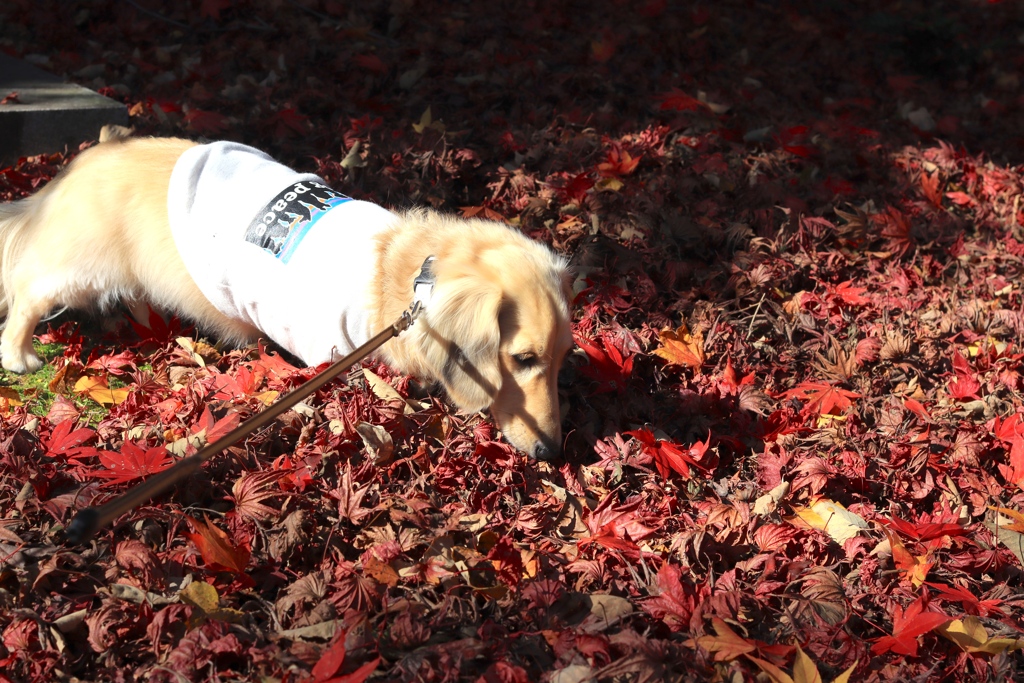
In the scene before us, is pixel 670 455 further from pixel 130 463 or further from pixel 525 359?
pixel 130 463

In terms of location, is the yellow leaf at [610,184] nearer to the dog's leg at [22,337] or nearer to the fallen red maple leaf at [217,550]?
the dog's leg at [22,337]

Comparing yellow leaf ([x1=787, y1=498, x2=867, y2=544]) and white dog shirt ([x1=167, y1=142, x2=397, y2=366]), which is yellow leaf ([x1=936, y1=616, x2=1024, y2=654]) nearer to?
yellow leaf ([x1=787, y1=498, x2=867, y2=544])

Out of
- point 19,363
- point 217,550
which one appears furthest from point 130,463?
point 19,363

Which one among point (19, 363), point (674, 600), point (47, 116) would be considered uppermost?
point (47, 116)

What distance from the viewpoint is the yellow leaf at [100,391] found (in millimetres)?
3346

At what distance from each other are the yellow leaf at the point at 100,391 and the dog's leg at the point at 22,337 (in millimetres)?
400

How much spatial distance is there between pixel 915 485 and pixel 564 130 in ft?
10.9

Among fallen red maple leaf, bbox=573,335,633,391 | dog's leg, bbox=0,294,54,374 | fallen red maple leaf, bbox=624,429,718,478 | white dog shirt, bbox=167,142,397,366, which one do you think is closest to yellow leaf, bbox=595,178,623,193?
fallen red maple leaf, bbox=573,335,633,391

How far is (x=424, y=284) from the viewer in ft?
9.55

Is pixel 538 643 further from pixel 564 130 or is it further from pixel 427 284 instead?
pixel 564 130

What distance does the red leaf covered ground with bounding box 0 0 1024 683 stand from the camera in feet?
7.16

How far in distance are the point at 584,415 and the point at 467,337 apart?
741mm

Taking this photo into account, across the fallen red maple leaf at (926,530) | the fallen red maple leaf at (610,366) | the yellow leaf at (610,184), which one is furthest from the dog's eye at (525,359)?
the yellow leaf at (610,184)

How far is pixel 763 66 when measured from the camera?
7266mm
